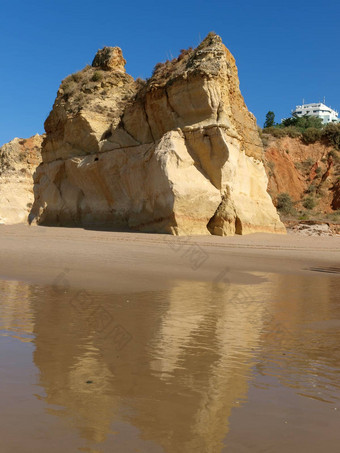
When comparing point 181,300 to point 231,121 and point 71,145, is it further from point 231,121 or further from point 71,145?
point 71,145

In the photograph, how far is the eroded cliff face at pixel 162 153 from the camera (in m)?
17.5

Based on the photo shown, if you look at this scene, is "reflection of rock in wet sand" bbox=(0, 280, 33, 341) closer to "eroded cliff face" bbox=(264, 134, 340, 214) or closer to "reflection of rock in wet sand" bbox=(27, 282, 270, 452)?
"reflection of rock in wet sand" bbox=(27, 282, 270, 452)

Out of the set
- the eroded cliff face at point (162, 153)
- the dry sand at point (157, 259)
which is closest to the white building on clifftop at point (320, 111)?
the eroded cliff face at point (162, 153)

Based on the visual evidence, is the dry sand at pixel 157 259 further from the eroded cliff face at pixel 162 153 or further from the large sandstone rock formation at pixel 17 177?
the large sandstone rock formation at pixel 17 177

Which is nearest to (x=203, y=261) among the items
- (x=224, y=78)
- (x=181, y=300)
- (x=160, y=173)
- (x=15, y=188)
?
(x=181, y=300)

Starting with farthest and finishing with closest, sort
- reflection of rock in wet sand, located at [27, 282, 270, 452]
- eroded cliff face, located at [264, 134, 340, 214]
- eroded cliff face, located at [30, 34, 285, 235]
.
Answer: eroded cliff face, located at [264, 134, 340, 214] → eroded cliff face, located at [30, 34, 285, 235] → reflection of rock in wet sand, located at [27, 282, 270, 452]

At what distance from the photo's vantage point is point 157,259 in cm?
1095

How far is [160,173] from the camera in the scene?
1748 centimetres

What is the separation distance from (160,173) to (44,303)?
1241 centimetres

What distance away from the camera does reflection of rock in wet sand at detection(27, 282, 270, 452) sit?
7.67 ft

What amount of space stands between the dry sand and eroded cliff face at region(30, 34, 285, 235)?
1680mm

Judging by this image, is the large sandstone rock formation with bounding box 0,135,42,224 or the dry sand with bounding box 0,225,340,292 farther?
the large sandstone rock formation with bounding box 0,135,42,224

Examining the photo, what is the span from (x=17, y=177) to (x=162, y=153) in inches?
787

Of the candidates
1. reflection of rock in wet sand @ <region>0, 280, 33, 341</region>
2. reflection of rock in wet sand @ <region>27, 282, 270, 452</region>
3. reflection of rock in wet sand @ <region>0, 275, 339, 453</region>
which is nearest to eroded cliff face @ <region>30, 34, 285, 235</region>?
reflection of rock in wet sand @ <region>0, 280, 33, 341</region>
